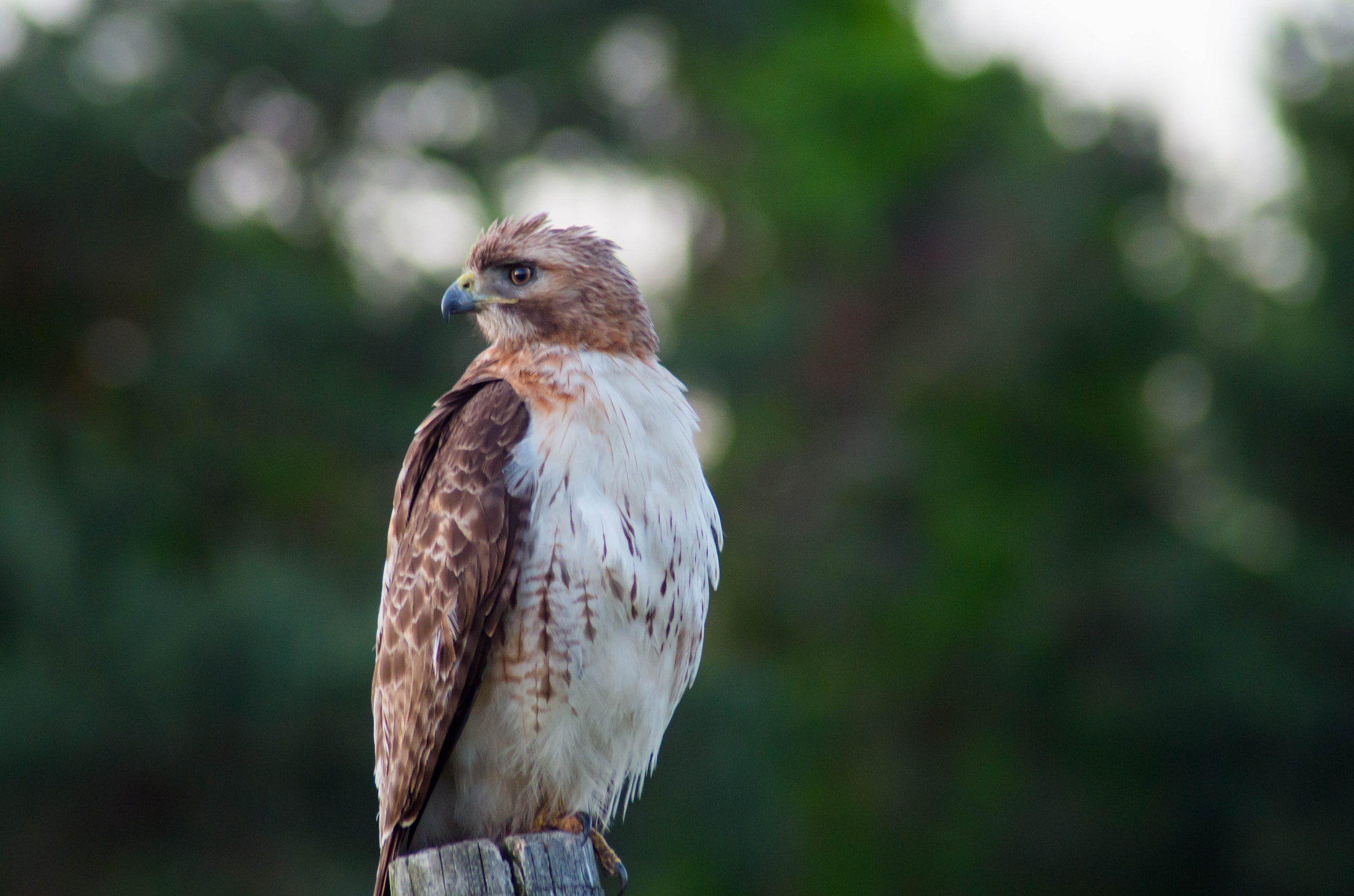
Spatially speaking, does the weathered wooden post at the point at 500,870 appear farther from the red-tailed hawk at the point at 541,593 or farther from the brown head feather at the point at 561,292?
the brown head feather at the point at 561,292

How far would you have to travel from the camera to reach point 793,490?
17906 mm

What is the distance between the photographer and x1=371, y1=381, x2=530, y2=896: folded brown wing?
3.38m

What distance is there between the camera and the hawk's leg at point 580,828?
356 centimetres

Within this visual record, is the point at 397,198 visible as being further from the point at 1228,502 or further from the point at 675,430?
the point at 675,430

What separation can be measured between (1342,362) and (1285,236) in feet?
5.16

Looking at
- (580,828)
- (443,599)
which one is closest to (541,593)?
(443,599)

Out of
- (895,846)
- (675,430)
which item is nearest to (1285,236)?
(895,846)

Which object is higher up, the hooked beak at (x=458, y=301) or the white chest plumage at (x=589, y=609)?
the hooked beak at (x=458, y=301)

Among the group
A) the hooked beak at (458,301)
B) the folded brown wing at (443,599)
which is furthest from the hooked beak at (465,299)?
the folded brown wing at (443,599)

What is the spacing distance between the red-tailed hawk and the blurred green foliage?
6748 millimetres

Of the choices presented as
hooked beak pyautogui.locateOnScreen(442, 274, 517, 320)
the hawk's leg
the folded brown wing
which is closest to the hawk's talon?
the hawk's leg

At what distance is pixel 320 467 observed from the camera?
41.9 feet

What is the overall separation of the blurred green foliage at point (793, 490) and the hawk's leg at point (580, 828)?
22.3 ft

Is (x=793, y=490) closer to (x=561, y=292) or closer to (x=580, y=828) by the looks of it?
(x=561, y=292)
